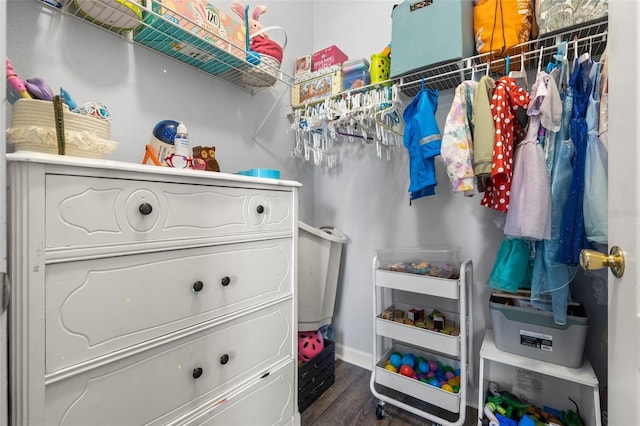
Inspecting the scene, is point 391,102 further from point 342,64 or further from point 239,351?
point 239,351

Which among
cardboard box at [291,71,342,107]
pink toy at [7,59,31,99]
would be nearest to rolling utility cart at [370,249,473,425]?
cardboard box at [291,71,342,107]

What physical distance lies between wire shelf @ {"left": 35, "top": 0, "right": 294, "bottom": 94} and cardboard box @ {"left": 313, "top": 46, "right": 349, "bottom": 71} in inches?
17.4

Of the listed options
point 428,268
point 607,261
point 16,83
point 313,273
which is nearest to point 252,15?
point 16,83

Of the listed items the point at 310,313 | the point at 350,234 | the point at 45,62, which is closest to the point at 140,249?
the point at 45,62

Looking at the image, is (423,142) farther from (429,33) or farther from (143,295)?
(143,295)

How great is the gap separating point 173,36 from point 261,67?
41 centimetres

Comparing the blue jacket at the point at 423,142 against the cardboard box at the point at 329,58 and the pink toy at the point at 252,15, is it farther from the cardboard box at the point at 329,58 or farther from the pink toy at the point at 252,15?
the pink toy at the point at 252,15

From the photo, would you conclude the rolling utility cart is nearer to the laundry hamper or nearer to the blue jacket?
the blue jacket

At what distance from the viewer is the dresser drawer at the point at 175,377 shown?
0.74 meters

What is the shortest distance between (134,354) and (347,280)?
151 centimetres

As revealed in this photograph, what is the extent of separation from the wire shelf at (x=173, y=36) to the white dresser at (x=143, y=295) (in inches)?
26.0

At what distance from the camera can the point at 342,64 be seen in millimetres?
1755

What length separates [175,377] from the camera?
0.93 m

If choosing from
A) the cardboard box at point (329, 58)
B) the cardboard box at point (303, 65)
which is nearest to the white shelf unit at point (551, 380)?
the cardboard box at point (329, 58)
